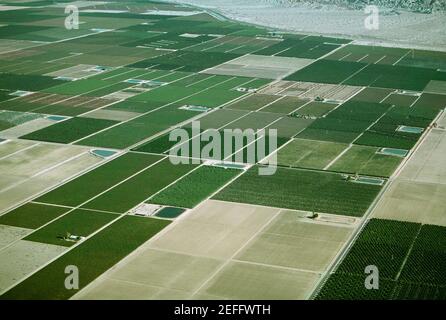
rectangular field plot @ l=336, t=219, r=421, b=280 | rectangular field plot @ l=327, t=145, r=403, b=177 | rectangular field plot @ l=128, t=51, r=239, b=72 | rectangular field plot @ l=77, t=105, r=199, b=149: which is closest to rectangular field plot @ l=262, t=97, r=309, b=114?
rectangular field plot @ l=77, t=105, r=199, b=149

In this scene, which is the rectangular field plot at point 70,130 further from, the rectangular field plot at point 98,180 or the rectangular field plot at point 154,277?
the rectangular field plot at point 154,277

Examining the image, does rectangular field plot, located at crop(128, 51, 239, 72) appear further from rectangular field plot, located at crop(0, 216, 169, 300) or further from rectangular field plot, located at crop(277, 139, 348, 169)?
rectangular field plot, located at crop(0, 216, 169, 300)

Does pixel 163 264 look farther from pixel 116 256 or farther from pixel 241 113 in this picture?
pixel 241 113

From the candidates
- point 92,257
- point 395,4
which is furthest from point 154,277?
point 395,4

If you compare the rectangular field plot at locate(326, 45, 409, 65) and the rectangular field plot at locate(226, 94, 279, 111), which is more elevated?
the rectangular field plot at locate(326, 45, 409, 65)

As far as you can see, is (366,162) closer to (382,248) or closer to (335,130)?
(335,130)

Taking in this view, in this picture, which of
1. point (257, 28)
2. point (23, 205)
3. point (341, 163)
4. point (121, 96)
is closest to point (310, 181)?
point (341, 163)

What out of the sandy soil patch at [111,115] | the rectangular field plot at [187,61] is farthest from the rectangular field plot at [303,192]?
the rectangular field plot at [187,61]
